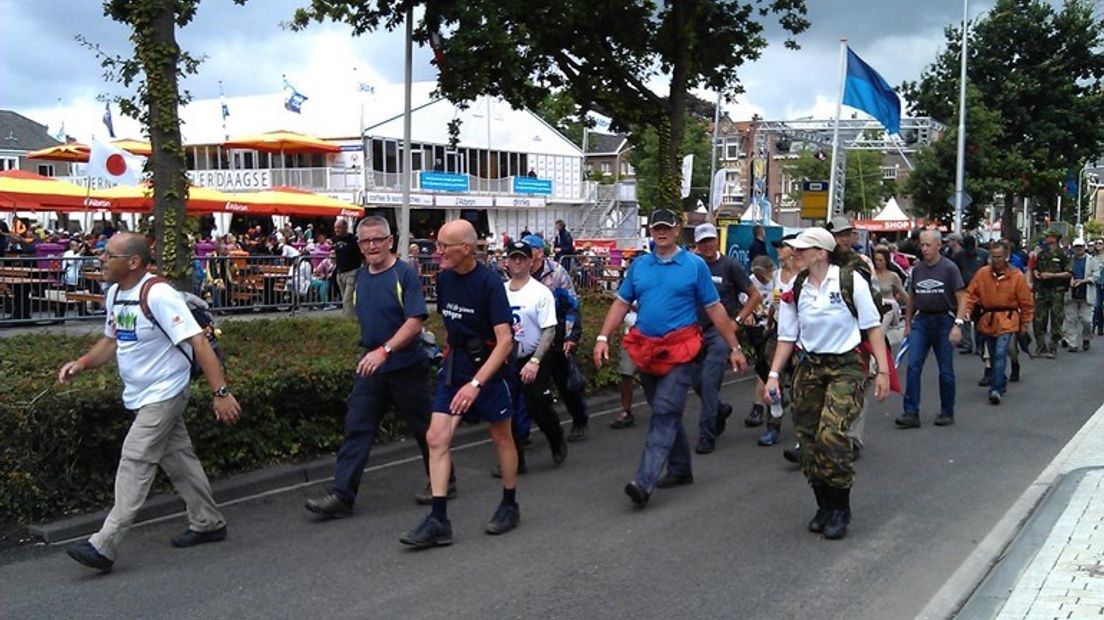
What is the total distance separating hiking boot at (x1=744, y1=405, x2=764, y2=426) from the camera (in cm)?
1060

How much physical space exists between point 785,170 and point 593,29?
59.0m

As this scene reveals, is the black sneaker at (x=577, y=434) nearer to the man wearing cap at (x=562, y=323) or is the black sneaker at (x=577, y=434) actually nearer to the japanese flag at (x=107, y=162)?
the man wearing cap at (x=562, y=323)

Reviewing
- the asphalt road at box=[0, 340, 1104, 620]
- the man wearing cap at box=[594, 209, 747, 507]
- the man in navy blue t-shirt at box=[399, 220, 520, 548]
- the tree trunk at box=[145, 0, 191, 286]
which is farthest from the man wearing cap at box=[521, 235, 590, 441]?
the tree trunk at box=[145, 0, 191, 286]

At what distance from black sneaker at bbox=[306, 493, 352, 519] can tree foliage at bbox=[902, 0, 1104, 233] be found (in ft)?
104

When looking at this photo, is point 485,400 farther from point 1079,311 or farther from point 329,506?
point 1079,311

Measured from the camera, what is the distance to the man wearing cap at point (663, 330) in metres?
7.20

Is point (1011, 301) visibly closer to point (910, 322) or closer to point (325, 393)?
point (910, 322)

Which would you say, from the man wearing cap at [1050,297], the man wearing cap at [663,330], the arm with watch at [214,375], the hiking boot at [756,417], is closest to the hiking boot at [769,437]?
the hiking boot at [756,417]

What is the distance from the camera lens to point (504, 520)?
6.71 meters

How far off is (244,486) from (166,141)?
3.50 metres

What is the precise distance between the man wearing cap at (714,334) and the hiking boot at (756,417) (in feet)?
1.94

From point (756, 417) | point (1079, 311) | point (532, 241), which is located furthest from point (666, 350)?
point (1079, 311)

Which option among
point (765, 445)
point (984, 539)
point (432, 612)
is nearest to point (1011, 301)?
point (765, 445)

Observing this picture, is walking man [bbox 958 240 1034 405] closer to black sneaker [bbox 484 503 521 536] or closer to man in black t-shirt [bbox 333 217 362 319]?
black sneaker [bbox 484 503 521 536]
